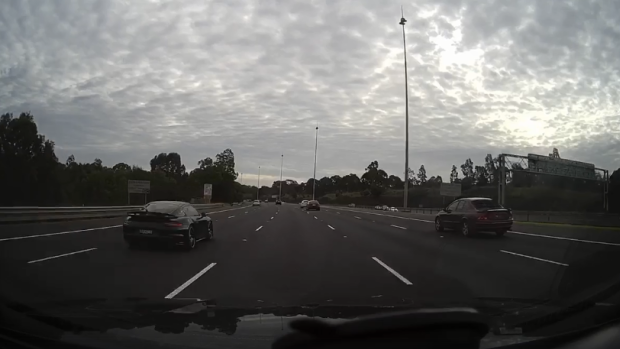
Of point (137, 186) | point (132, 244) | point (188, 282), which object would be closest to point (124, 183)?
point (137, 186)

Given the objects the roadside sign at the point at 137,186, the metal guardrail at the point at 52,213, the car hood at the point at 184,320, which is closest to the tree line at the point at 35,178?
the roadside sign at the point at 137,186

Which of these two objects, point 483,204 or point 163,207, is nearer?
point 163,207

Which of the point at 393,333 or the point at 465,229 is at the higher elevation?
the point at 393,333

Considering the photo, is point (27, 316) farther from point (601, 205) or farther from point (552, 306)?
point (601, 205)

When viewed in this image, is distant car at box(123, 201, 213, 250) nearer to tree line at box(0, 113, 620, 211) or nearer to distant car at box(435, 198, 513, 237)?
distant car at box(435, 198, 513, 237)

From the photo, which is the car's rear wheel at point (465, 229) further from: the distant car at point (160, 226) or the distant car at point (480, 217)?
the distant car at point (160, 226)

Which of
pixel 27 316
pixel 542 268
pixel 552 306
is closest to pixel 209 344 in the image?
pixel 27 316

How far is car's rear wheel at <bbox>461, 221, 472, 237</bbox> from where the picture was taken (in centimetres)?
1838

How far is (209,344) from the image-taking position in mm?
3627

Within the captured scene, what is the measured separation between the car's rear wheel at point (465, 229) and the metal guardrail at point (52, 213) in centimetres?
1923

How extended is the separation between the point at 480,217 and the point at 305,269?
35.0ft

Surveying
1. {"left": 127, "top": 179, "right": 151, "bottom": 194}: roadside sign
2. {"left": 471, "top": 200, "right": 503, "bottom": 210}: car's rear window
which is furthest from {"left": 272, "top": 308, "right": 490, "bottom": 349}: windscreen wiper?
{"left": 127, "top": 179, "right": 151, "bottom": 194}: roadside sign

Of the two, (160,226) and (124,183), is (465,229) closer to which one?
(160,226)

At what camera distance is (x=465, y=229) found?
61.3ft
